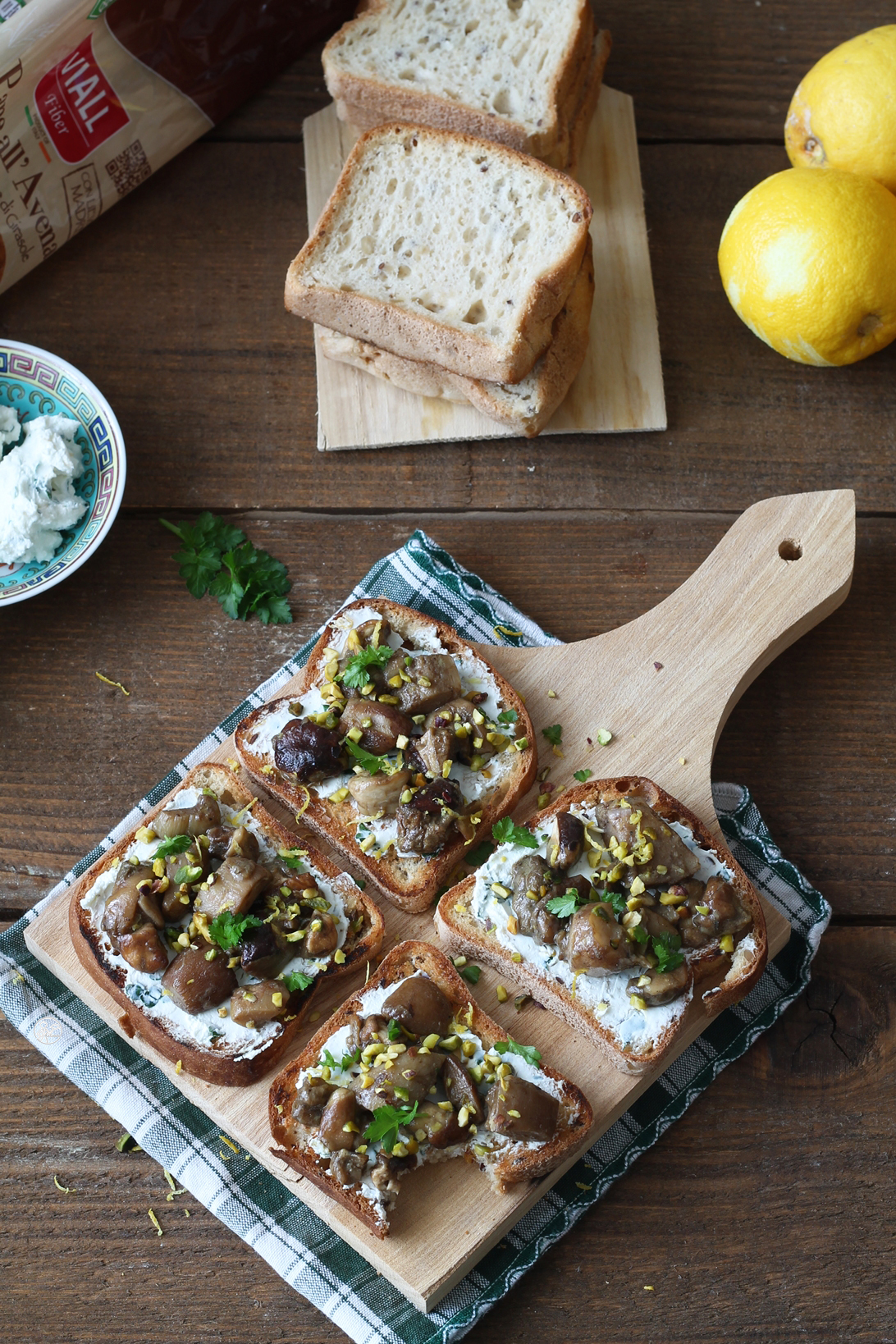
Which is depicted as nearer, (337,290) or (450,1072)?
(450,1072)

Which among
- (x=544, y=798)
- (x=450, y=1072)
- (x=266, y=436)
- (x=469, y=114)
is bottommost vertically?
(x=450, y=1072)

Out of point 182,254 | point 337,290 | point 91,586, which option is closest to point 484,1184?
point 91,586

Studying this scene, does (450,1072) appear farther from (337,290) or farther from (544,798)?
(337,290)

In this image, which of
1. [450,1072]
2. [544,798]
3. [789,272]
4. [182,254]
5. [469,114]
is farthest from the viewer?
[182,254]

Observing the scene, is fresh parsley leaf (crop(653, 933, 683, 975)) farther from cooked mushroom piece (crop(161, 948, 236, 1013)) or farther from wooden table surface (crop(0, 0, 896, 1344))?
cooked mushroom piece (crop(161, 948, 236, 1013))

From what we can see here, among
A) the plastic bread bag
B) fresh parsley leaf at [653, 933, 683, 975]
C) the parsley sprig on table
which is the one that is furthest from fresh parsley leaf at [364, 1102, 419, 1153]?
the plastic bread bag

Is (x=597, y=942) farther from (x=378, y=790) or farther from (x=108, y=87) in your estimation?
(x=108, y=87)

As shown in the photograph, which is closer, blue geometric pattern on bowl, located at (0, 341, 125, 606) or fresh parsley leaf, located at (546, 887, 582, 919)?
fresh parsley leaf, located at (546, 887, 582, 919)

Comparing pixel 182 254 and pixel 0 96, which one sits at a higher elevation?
pixel 0 96
